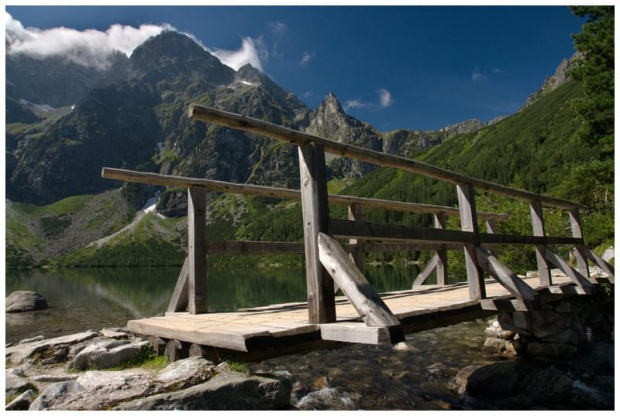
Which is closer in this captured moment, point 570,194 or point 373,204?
point 373,204

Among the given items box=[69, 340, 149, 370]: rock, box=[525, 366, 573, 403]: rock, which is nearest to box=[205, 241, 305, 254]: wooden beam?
box=[69, 340, 149, 370]: rock

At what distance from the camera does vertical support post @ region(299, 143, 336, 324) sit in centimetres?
445

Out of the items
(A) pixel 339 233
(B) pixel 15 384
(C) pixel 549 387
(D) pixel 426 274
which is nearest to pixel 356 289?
(A) pixel 339 233

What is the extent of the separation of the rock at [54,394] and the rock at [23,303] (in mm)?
26982

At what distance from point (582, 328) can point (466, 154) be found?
180694mm

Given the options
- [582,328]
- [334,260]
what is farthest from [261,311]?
[582,328]

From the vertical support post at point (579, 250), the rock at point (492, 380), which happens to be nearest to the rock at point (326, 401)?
the rock at point (492, 380)

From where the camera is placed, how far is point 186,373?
14.0 feet

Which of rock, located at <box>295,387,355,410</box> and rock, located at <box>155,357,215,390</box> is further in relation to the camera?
rock, located at <box>295,387,355,410</box>

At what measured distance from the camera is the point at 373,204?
32.2 ft

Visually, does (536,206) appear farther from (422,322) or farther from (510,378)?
(422,322)

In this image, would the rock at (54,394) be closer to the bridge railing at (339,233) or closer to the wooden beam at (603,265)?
the bridge railing at (339,233)

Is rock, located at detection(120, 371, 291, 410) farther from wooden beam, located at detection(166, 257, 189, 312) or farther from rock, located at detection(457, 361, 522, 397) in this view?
rock, located at detection(457, 361, 522, 397)

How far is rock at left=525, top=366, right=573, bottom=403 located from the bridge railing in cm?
196
